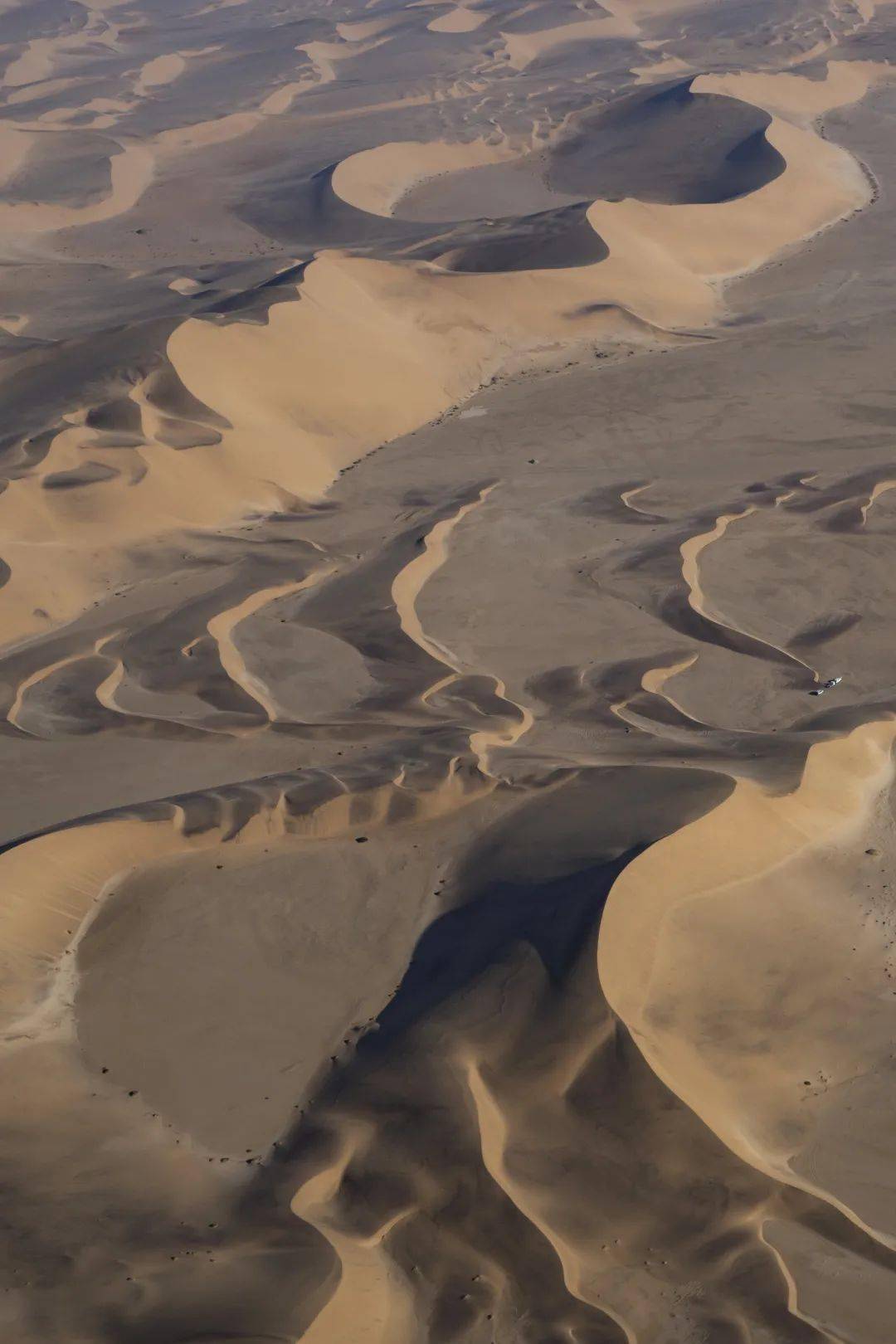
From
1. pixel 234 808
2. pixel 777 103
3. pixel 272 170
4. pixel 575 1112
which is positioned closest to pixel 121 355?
pixel 234 808

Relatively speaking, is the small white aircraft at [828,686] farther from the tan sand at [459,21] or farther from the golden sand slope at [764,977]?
the tan sand at [459,21]

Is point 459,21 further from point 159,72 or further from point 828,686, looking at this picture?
point 828,686

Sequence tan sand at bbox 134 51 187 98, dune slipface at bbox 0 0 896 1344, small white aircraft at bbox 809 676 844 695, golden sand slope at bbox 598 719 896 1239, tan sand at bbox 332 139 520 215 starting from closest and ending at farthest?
dune slipface at bbox 0 0 896 1344
golden sand slope at bbox 598 719 896 1239
small white aircraft at bbox 809 676 844 695
tan sand at bbox 332 139 520 215
tan sand at bbox 134 51 187 98

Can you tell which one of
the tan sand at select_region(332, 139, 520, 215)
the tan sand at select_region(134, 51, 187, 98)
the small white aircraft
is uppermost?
the tan sand at select_region(134, 51, 187, 98)

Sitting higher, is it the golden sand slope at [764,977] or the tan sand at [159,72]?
the tan sand at [159,72]

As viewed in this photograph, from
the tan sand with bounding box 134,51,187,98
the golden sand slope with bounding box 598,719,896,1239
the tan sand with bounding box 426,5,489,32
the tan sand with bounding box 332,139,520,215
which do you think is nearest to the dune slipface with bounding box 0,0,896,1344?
the golden sand slope with bounding box 598,719,896,1239

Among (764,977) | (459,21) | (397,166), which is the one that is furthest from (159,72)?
(764,977)

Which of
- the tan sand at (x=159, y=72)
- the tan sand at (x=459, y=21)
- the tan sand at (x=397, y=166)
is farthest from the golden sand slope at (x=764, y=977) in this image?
the tan sand at (x=459, y=21)

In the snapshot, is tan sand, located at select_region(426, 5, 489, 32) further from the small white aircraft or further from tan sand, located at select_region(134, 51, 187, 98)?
the small white aircraft
